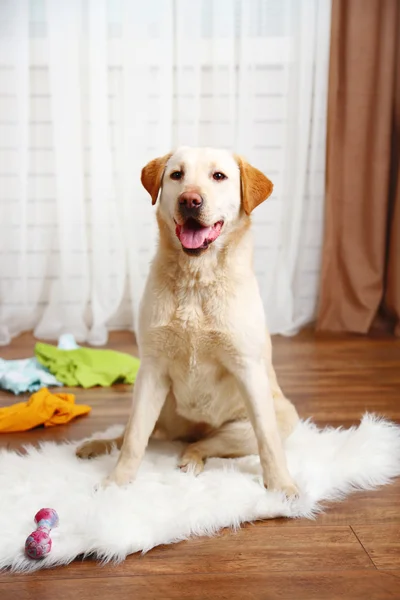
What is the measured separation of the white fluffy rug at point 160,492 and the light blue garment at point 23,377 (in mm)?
803

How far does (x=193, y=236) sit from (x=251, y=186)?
0.25 metres

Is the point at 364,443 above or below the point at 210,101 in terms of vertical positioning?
below

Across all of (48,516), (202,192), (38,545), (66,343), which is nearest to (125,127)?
(66,343)

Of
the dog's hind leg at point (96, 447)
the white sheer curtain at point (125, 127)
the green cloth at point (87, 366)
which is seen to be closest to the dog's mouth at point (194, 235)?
the dog's hind leg at point (96, 447)

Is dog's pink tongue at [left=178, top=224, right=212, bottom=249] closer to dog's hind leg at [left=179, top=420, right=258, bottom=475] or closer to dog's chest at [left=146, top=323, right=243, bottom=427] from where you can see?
dog's chest at [left=146, top=323, right=243, bottom=427]

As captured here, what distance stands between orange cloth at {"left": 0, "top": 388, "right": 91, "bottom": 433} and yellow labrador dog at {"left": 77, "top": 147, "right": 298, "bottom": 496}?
0.72m

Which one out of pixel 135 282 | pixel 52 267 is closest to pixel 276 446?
pixel 135 282

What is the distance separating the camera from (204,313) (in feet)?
6.66

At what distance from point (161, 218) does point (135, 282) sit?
2.16 meters

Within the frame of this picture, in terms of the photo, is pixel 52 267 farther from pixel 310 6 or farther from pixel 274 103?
pixel 310 6

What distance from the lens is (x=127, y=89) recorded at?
13.4 ft

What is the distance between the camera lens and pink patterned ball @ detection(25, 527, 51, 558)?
1.64 meters

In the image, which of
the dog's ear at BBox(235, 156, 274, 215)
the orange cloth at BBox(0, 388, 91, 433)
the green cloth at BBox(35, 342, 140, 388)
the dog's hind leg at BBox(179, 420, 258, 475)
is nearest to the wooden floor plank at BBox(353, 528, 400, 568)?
the dog's hind leg at BBox(179, 420, 258, 475)

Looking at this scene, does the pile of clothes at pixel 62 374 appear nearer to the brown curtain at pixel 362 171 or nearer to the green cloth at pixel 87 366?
the green cloth at pixel 87 366
